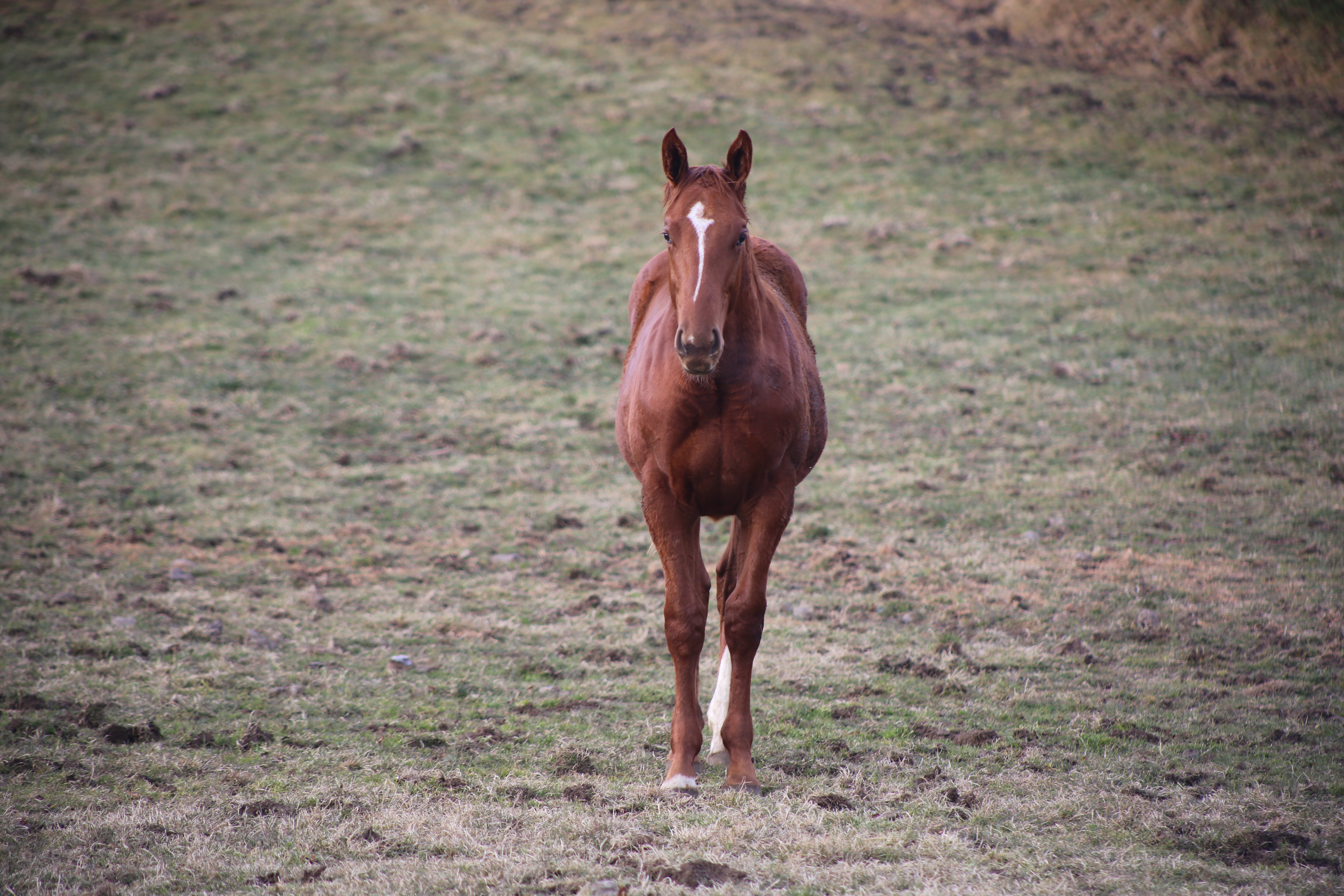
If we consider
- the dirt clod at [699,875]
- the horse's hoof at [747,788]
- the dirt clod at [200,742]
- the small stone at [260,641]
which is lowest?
the small stone at [260,641]

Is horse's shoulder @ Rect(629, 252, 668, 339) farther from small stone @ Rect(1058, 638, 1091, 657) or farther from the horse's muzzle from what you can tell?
small stone @ Rect(1058, 638, 1091, 657)

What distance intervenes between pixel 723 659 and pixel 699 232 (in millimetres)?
2388

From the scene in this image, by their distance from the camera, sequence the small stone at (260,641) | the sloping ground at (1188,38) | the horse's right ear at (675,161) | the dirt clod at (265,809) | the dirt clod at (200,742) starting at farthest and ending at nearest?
the sloping ground at (1188,38) < the small stone at (260,641) < the dirt clod at (200,742) < the horse's right ear at (675,161) < the dirt clod at (265,809)

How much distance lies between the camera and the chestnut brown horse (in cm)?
451

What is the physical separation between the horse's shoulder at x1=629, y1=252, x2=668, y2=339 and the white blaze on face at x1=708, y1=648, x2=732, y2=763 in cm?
218

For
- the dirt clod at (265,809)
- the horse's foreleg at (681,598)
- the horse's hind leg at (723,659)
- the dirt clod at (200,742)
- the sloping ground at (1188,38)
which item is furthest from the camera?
the sloping ground at (1188,38)

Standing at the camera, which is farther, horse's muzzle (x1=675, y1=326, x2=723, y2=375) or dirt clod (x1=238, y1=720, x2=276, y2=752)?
dirt clod (x1=238, y1=720, x2=276, y2=752)

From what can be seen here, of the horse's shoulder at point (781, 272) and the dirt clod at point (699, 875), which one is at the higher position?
the horse's shoulder at point (781, 272)

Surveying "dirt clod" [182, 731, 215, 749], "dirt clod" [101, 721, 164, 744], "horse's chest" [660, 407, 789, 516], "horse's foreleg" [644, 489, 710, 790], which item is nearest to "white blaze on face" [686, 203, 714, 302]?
"horse's chest" [660, 407, 789, 516]

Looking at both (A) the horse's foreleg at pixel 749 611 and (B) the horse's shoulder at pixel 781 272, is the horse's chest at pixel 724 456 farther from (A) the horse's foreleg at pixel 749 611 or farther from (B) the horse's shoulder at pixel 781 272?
(B) the horse's shoulder at pixel 781 272

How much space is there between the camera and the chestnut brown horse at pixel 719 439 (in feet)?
14.8

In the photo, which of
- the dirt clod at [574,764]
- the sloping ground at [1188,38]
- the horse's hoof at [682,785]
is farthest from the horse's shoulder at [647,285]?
the sloping ground at [1188,38]

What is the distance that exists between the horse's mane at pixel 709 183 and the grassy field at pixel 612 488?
2.74 metres

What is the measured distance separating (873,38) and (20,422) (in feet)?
72.0
